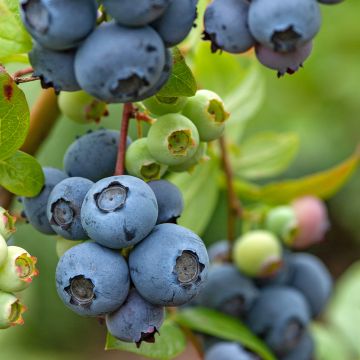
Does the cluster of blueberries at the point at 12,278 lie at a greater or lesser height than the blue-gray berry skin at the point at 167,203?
lesser

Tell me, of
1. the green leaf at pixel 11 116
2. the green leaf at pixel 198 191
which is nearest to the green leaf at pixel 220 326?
the green leaf at pixel 198 191

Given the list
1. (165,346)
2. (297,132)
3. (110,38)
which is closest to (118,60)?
(110,38)

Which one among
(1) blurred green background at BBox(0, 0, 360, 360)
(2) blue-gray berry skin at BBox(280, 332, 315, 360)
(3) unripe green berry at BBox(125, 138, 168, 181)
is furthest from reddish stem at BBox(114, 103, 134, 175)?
(1) blurred green background at BBox(0, 0, 360, 360)

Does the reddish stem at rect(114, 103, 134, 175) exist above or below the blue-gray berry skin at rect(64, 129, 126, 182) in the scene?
above

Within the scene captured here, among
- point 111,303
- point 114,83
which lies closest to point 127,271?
point 111,303

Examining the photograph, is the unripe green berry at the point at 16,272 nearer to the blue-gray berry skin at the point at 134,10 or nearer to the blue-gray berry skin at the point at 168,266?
the blue-gray berry skin at the point at 168,266

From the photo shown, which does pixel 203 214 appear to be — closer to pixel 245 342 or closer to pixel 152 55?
pixel 245 342

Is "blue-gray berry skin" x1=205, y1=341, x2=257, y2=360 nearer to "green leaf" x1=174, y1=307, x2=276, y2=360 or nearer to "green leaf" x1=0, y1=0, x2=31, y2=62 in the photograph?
"green leaf" x1=174, y1=307, x2=276, y2=360
